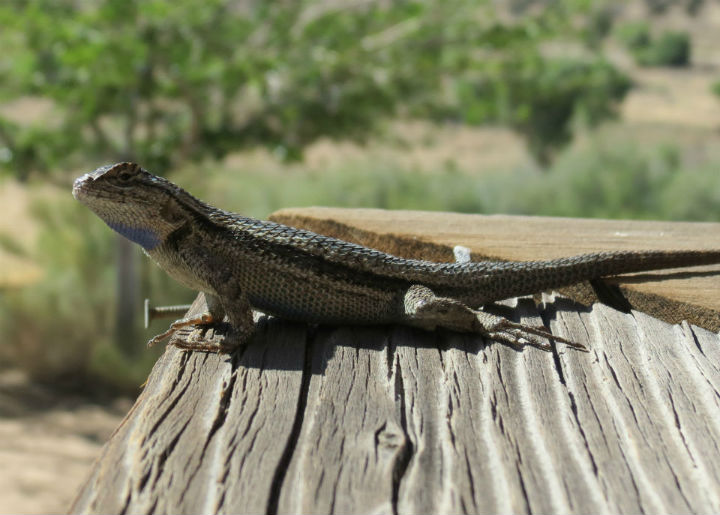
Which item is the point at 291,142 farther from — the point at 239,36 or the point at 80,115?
the point at 80,115

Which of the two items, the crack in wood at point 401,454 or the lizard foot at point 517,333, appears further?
the lizard foot at point 517,333

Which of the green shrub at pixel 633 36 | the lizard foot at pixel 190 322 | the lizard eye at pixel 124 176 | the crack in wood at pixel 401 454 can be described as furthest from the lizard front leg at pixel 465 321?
the green shrub at pixel 633 36

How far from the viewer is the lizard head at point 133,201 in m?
2.35

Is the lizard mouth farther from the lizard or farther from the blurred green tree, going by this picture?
the blurred green tree

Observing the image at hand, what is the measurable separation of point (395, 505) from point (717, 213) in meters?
12.1

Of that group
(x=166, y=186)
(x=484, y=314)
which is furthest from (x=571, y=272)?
(x=166, y=186)

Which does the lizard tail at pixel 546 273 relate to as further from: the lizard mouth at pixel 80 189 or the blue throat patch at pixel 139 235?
the lizard mouth at pixel 80 189

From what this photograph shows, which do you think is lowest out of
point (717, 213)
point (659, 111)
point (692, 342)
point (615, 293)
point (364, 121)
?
point (692, 342)

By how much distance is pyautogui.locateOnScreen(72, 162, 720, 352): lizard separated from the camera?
2.38 meters

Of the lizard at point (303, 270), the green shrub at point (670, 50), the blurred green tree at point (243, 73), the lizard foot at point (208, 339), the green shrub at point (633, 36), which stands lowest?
the lizard foot at point (208, 339)

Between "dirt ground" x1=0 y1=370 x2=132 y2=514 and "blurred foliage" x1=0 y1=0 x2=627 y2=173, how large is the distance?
334 cm

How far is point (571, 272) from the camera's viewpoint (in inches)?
105

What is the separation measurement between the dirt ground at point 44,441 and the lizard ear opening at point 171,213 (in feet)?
20.5

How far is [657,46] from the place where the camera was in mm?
34094
